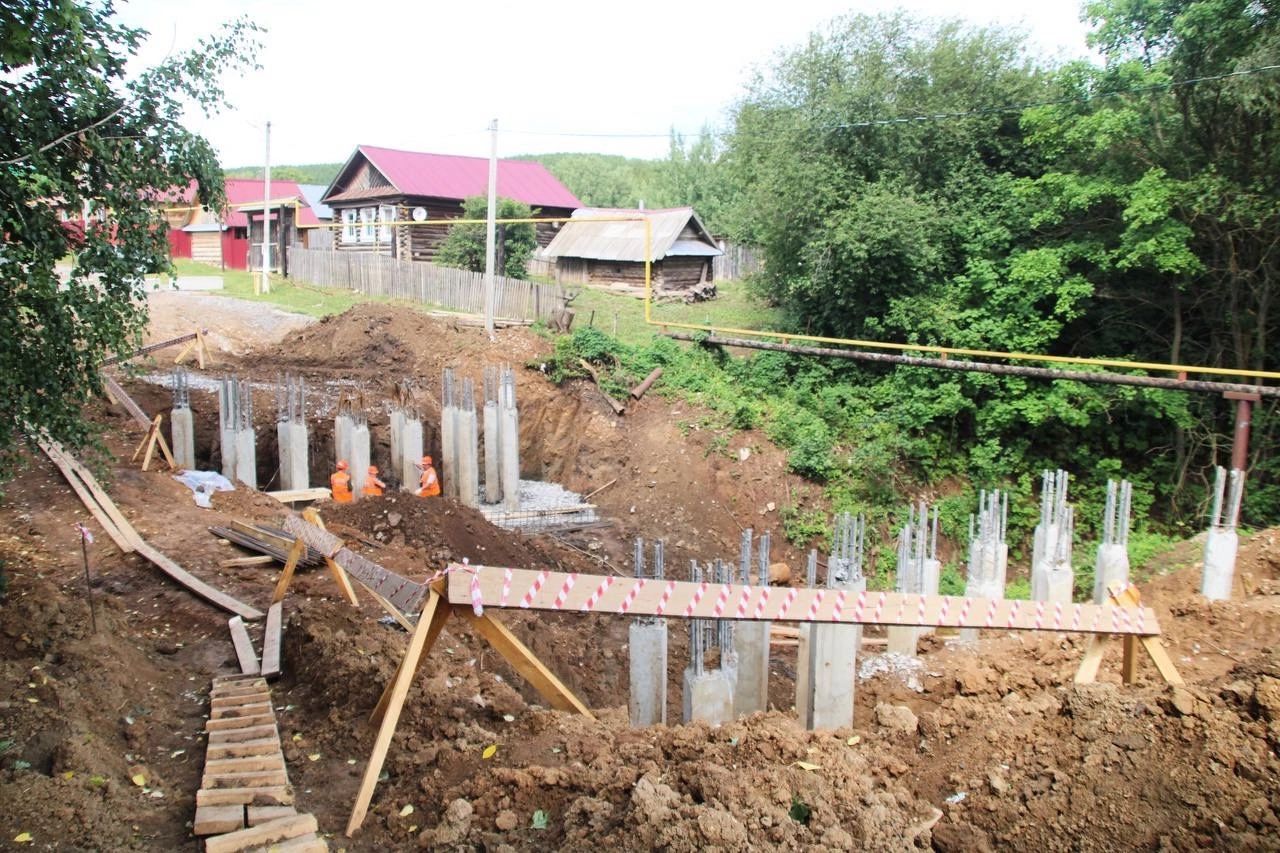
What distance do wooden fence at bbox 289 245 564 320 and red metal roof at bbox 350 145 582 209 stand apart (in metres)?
4.03

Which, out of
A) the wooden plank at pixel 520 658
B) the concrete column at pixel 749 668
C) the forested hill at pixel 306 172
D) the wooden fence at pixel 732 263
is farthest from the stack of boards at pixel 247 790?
the forested hill at pixel 306 172

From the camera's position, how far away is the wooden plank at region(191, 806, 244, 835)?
14.6ft

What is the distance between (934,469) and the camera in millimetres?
17500

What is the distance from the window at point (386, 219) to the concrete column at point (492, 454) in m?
17.2

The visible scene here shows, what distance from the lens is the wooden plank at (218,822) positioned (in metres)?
4.44

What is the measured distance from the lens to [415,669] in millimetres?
5035

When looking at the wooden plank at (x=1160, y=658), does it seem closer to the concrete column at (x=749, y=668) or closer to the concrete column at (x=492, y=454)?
the concrete column at (x=749, y=668)

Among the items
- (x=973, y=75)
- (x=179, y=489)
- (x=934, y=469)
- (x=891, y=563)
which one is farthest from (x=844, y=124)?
(x=179, y=489)

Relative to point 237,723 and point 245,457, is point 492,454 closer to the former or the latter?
point 245,457

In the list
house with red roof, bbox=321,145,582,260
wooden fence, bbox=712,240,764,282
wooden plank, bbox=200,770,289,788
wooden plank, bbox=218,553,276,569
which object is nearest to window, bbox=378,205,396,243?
house with red roof, bbox=321,145,582,260

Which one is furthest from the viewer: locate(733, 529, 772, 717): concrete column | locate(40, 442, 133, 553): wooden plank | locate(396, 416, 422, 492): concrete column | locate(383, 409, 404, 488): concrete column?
locate(383, 409, 404, 488): concrete column

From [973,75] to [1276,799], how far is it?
59.4 feet

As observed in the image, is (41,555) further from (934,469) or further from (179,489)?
(934,469)

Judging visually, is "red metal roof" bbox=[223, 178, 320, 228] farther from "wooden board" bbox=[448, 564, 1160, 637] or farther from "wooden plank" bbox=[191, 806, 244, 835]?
"wooden plank" bbox=[191, 806, 244, 835]
